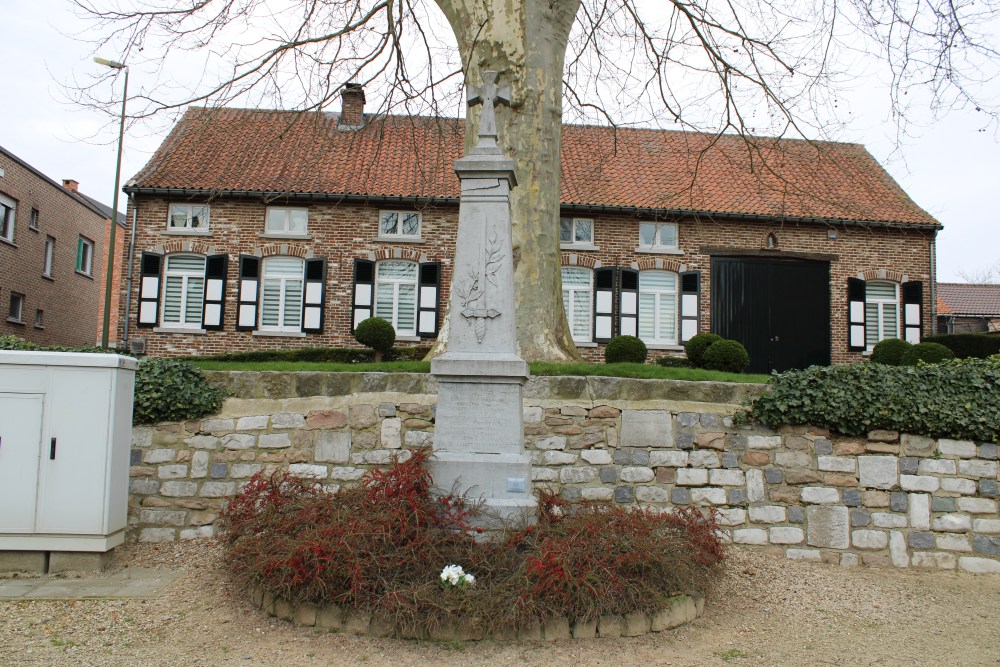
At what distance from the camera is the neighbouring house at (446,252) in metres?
18.6

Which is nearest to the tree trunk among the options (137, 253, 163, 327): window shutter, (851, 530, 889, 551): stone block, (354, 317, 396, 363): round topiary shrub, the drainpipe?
(851, 530, 889, 551): stone block

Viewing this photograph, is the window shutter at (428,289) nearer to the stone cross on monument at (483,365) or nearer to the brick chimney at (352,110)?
the brick chimney at (352,110)

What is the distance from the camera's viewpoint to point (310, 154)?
63.9 ft

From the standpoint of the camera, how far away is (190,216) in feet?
61.7

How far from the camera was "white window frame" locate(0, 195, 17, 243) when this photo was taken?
21.7m

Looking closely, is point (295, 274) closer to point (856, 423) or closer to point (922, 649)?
point (856, 423)

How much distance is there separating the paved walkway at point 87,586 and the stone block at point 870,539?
231 inches

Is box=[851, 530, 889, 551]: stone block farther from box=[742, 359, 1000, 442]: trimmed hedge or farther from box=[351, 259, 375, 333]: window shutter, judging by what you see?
box=[351, 259, 375, 333]: window shutter

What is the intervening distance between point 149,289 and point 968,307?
33.7 meters

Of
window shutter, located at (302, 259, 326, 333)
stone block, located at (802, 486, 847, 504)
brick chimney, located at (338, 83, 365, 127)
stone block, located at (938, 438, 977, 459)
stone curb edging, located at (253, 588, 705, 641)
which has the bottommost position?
stone curb edging, located at (253, 588, 705, 641)

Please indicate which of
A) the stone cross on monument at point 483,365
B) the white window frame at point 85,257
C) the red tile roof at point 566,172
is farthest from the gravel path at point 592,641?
the white window frame at point 85,257

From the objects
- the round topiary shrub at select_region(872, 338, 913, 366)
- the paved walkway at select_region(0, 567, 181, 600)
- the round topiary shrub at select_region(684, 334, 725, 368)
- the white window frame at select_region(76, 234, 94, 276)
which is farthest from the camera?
the white window frame at select_region(76, 234, 94, 276)

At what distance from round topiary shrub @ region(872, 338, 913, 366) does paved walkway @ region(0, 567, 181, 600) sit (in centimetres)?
1520

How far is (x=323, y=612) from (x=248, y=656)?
483 mm
